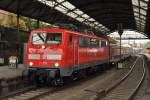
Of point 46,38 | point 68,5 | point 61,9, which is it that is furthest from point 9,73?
point 61,9

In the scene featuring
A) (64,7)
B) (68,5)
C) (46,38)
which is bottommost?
(46,38)

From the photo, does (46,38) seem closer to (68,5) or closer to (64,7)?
(68,5)

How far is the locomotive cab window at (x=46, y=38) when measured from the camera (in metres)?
16.6

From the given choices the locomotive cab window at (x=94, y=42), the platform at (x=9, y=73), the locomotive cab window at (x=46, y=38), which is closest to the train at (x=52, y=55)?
the locomotive cab window at (x=46, y=38)

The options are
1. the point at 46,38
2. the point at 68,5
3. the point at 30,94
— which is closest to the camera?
the point at 30,94

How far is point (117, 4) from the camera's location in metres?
37.7

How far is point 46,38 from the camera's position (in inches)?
663

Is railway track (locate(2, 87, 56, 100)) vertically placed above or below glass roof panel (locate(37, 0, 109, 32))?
below

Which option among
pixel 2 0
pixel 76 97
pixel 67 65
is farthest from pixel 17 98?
pixel 2 0

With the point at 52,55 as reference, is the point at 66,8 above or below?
above

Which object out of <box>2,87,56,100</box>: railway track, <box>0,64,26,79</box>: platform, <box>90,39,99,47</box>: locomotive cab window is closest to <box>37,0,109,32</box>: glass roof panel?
<box>90,39,99,47</box>: locomotive cab window

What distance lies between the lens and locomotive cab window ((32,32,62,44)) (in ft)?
54.5

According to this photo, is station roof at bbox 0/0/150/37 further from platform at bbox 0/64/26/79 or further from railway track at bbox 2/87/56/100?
railway track at bbox 2/87/56/100

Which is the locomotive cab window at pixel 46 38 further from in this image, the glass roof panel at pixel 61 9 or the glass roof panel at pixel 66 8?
the glass roof panel at pixel 61 9
